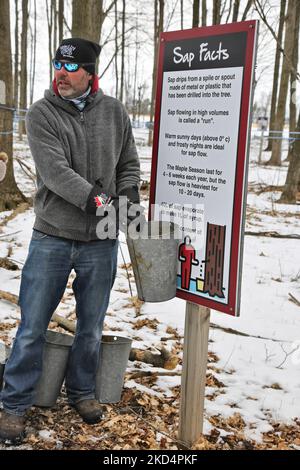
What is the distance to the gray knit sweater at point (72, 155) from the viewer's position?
255 centimetres

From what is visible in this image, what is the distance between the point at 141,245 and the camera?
8.25ft

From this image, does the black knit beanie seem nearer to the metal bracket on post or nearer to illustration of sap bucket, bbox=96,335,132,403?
the metal bracket on post

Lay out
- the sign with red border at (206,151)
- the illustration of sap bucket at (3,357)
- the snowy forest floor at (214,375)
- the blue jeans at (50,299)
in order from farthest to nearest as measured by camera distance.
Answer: the illustration of sap bucket at (3,357), the snowy forest floor at (214,375), the blue jeans at (50,299), the sign with red border at (206,151)

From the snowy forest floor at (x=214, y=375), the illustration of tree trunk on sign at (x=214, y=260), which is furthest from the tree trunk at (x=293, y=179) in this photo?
the illustration of tree trunk on sign at (x=214, y=260)

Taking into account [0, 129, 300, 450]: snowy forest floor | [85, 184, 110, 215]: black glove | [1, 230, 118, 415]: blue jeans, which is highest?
[85, 184, 110, 215]: black glove

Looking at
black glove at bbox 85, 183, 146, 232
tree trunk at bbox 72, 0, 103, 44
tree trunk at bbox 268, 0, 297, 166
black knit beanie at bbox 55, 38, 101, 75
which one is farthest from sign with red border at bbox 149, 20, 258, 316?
tree trunk at bbox 268, 0, 297, 166

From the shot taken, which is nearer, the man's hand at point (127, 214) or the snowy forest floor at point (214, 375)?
the man's hand at point (127, 214)

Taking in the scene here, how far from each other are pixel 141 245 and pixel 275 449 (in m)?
1.40

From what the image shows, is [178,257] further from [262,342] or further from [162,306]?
[162,306]

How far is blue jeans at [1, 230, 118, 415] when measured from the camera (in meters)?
2.73

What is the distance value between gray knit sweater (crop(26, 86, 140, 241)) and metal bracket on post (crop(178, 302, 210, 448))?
28.1 inches

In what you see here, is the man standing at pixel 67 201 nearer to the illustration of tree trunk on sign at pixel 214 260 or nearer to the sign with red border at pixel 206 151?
the sign with red border at pixel 206 151

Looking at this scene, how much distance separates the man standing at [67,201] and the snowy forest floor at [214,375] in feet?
1.69

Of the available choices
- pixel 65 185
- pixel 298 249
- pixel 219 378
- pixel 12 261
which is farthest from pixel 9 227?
pixel 65 185
